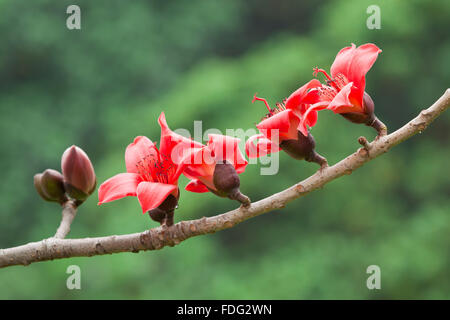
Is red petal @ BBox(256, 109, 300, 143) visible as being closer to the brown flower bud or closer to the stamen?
the brown flower bud

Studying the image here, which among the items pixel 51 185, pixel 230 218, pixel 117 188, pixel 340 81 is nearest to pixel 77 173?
pixel 51 185

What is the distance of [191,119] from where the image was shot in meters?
4.20

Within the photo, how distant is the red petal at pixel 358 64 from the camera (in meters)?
0.81

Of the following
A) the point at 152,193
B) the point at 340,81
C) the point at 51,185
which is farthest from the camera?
the point at 51,185

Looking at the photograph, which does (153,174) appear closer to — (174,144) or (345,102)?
(174,144)

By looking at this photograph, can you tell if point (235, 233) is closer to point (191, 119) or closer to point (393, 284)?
point (191, 119)

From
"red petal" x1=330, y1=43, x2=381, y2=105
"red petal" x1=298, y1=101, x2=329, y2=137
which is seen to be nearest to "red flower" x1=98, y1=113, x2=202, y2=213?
"red petal" x1=298, y1=101, x2=329, y2=137

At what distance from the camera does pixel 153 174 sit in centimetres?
83

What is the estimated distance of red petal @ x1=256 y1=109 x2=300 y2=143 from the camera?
30.2 inches

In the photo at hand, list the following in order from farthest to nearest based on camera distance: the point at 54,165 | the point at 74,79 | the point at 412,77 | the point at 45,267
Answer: the point at 74,79 → the point at 54,165 → the point at 412,77 → the point at 45,267

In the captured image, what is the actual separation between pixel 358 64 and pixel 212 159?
0.79 feet

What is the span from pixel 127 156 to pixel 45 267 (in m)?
3.78

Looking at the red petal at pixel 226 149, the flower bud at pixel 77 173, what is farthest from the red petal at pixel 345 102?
the flower bud at pixel 77 173

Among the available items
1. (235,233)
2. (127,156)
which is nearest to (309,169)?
(235,233)
